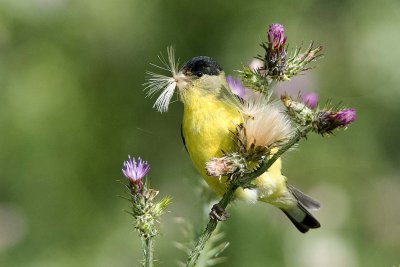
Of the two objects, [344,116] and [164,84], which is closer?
[344,116]

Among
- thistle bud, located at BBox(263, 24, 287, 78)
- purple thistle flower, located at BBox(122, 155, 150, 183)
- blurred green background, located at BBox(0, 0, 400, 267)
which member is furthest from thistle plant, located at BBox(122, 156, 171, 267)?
blurred green background, located at BBox(0, 0, 400, 267)

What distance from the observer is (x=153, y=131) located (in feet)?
16.7

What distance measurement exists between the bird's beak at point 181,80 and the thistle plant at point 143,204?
22.5 inches

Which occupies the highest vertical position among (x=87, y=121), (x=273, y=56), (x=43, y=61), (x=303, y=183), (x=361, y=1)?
(x=361, y=1)

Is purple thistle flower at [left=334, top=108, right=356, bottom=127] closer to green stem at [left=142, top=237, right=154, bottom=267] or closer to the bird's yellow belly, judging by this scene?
green stem at [left=142, top=237, right=154, bottom=267]

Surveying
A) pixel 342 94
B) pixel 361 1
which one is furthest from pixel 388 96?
pixel 361 1

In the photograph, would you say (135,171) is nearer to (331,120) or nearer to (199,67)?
(331,120)

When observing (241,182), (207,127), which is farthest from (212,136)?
(241,182)

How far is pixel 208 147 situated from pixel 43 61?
262cm

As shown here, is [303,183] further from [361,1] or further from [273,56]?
[273,56]

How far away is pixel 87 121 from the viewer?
4.96m

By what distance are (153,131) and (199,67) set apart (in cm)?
226

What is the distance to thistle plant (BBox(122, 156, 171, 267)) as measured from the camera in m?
1.88

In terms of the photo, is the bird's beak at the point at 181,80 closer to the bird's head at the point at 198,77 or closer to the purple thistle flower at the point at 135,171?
the bird's head at the point at 198,77
